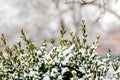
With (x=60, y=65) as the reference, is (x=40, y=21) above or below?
above

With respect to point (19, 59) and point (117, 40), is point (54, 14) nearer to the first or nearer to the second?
point (117, 40)

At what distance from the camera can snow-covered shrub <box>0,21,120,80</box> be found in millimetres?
3922

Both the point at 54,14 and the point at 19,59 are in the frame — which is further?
the point at 54,14

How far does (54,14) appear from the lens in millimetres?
15727

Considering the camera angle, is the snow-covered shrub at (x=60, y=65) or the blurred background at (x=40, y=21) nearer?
the snow-covered shrub at (x=60, y=65)

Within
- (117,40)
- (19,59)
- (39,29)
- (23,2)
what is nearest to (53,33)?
(39,29)

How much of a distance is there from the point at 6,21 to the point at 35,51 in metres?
12.4

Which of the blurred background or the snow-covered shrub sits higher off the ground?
the blurred background

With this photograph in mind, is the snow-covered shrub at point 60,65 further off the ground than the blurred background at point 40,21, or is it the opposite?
the blurred background at point 40,21

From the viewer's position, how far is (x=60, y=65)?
404 centimetres

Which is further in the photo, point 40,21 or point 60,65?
point 40,21

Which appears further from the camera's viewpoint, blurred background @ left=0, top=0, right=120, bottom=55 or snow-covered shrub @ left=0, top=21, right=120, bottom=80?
blurred background @ left=0, top=0, right=120, bottom=55

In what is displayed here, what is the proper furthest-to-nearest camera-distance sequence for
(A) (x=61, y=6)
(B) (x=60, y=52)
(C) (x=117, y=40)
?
(C) (x=117, y=40) → (A) (x=61, y=6) → (B) (x=60, y=52)

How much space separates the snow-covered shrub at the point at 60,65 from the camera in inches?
154
